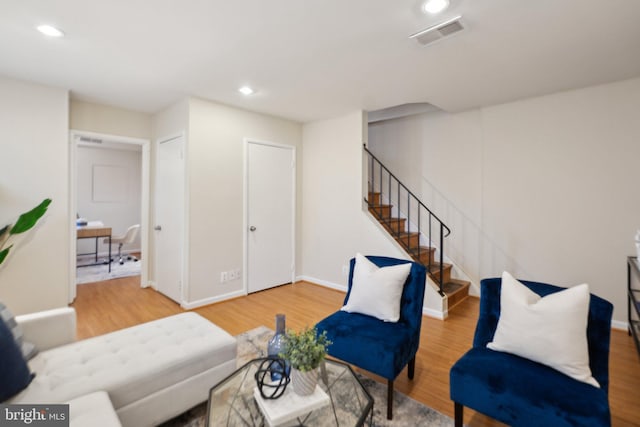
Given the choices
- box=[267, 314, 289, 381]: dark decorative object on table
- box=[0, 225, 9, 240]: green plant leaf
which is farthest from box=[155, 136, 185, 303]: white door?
box=[267, 314, 289, 381]: dark decorative object on table

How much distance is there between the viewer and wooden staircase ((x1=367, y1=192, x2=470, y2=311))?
3873 mm

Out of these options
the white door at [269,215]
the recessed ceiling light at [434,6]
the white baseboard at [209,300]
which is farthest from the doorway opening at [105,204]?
the recessed ceiling light at [434,6]

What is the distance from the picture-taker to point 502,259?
395cm

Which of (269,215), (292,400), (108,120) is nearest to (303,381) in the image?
(292,400)

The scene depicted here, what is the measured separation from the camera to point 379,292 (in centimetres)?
218

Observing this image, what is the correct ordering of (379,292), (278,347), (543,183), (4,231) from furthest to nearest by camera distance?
(543,183) → (4,231) → (379,292) → (278,347)

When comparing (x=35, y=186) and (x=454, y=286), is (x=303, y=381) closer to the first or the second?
(x=454, y=286)

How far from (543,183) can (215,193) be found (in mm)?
4068

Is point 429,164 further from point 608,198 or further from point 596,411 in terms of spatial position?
point 596,411

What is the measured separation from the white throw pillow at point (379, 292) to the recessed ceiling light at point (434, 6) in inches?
69.1

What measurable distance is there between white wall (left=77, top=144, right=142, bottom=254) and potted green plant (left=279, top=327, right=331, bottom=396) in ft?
23.8

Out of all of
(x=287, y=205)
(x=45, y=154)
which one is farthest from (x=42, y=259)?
(x=287, y=205)

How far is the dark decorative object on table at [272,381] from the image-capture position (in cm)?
134

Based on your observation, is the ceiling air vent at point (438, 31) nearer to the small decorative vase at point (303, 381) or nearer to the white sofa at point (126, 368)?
the small decorative vase at point (303, 381)
